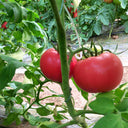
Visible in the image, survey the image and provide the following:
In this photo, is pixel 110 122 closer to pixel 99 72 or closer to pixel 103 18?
pixel 99 72

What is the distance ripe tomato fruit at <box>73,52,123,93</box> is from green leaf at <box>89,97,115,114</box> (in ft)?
0.13

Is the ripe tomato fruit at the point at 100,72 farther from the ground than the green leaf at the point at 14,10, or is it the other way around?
the green leaf at the point at 14,10

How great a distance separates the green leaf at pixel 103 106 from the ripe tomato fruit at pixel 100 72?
0.04 m

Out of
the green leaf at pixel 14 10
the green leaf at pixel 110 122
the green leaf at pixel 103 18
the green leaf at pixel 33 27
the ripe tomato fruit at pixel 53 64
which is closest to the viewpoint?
the green leaf at pixel 110 122

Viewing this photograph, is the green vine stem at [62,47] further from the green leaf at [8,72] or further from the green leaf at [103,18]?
the green leaf at [103,18]

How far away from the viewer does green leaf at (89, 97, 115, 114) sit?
0.36 meters

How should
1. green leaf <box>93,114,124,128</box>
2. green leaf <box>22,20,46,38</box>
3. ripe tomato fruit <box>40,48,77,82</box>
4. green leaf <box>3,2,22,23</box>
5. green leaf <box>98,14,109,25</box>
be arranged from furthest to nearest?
green leaf <box>98,14,109,25</box>, green leaf <box>22,20,46,38</box>, green leaf <box>3,2,22,23</box>, ripe tomato fruit <box>40,48,77,82</box>, green leaf <box>93,114,124,128</box>

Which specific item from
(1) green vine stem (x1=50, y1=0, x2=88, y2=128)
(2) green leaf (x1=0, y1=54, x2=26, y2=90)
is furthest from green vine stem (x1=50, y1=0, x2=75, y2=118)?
(2) green leaf (x1=0, y1=54, x2=26, y2=90)

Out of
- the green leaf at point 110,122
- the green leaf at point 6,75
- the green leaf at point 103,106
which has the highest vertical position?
the green leaf at point 6,75

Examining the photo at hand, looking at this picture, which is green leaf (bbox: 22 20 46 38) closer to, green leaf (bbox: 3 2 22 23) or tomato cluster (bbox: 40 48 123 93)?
green leaf (bbox: 3 2 22 23)

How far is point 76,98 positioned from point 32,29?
685mm

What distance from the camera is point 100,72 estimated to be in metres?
0.39

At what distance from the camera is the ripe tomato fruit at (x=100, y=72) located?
15.4 inches

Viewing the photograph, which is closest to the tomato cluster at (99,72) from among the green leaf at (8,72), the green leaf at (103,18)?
the green leaf at (8,72)
